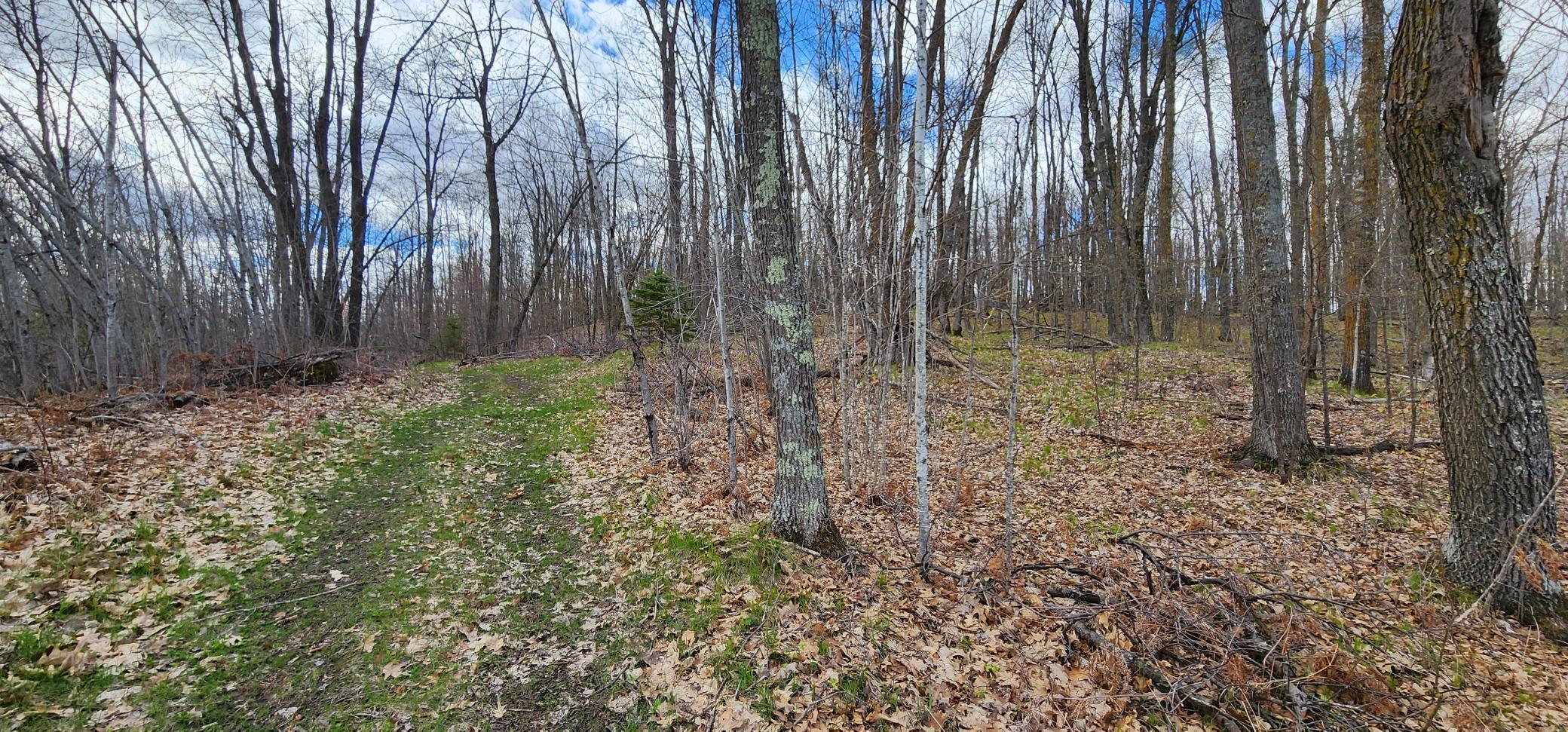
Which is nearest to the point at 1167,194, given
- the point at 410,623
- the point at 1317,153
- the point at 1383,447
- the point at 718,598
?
the point at 1317,153

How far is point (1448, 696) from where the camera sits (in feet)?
9.24

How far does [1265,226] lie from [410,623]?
27.9 ft

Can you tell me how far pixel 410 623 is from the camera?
147 inches

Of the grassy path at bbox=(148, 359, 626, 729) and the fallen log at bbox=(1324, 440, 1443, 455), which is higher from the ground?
the fallen log at bbox=(1324, 440, 1443, 455)

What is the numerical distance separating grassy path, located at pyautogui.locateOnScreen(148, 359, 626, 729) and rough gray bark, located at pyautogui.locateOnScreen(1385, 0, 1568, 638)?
536cm

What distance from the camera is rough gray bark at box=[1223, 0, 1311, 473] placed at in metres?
5.86

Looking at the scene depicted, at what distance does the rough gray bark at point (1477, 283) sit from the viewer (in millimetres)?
3213

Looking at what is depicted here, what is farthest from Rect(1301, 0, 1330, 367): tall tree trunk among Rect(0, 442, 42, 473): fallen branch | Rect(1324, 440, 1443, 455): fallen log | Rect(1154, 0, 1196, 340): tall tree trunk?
Rect(0, 442, 42, 473): fallen branch

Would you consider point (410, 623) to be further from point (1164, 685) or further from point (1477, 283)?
point (1477, 283)

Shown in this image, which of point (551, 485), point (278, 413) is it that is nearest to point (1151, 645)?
point (551, 485)

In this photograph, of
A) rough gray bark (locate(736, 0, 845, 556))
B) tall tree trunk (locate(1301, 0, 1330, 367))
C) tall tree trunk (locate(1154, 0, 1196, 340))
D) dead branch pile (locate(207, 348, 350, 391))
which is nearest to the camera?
rough gray bark (locate(736, 0, 845, 556))

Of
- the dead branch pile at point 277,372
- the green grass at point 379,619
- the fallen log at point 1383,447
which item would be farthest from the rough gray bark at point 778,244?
the dead branch pile at point 277,372

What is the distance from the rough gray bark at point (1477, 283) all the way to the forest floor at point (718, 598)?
0.54 metres

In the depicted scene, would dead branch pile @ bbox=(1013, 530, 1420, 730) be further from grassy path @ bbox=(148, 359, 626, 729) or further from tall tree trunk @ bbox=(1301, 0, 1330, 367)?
tall tree trunk @ bbox=(1301, 0, 1330, 367)
